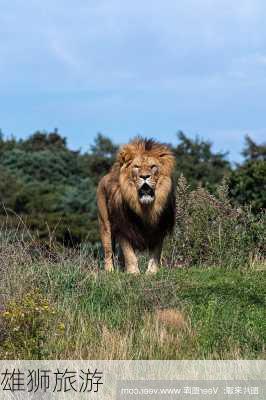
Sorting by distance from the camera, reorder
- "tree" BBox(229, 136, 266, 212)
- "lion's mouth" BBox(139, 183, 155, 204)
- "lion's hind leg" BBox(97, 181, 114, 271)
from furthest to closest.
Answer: "tree" BBox(229, 136, 266, 212), "lion's hind leg" BBox(97, 181, 114, 271), "lion's mouth" BBox(139, 183, 155, 204)

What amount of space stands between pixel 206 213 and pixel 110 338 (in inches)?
208

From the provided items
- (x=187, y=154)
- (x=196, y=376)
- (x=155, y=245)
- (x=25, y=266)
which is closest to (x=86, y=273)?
(x=25, y=266)

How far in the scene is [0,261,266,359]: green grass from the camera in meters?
7.84

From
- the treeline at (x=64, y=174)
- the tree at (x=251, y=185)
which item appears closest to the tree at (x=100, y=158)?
the treeline at (x=64, y=174)

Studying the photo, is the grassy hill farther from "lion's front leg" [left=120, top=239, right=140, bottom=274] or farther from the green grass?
"lion's front leg" [left=120, top=239, right=140, bottom=274]

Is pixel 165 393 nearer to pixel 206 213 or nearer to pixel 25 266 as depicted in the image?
pixel 25 266

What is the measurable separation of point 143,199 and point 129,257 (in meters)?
0.71

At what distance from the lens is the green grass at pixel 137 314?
7844 mm

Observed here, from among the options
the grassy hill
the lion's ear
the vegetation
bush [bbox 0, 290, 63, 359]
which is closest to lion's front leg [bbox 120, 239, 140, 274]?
the vegetation

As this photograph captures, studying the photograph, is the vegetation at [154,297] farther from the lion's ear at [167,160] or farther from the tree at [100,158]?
the tree at [100,158]

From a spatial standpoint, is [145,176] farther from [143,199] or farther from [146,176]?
[143,199]

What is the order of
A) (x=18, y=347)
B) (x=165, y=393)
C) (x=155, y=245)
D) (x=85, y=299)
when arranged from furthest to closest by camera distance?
(x=155, y=245), (x=85, y=299), (x=18, y=347), (x=165, y=393)

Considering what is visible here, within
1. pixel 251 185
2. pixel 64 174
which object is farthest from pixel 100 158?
pixel 251 185

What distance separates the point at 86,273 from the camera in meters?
10.1
